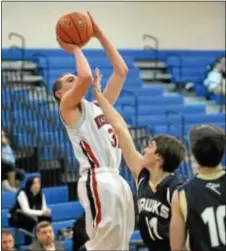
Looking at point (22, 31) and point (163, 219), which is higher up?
point (22, 31)

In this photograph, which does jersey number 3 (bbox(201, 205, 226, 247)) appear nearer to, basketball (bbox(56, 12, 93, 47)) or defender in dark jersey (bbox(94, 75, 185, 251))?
defender in dark jersey (bbox(94, 75, 185, 251))

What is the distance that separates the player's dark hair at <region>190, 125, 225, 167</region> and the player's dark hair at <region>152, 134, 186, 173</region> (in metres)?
0.56

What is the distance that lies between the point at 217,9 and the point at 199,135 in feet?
38.7

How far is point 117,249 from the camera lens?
Result: 3977mm

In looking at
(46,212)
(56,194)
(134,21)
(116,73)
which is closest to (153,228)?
(116,73)

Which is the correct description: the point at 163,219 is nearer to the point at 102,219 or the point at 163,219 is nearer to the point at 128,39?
the point at 102,219

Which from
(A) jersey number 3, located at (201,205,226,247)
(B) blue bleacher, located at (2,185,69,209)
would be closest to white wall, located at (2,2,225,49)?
(B) blue bleacher, located at (2,185,69,209)

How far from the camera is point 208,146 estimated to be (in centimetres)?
284

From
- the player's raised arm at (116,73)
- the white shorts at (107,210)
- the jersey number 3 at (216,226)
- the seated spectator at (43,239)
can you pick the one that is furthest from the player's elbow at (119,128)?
the seated spectator at (43,239)

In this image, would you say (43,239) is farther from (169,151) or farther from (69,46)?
(169,151)

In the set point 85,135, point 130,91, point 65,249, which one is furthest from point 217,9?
point 85,135

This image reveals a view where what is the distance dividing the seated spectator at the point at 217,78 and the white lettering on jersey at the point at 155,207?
9.54 meters

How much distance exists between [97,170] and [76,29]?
0.82m

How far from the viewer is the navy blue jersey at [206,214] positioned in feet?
9.29
